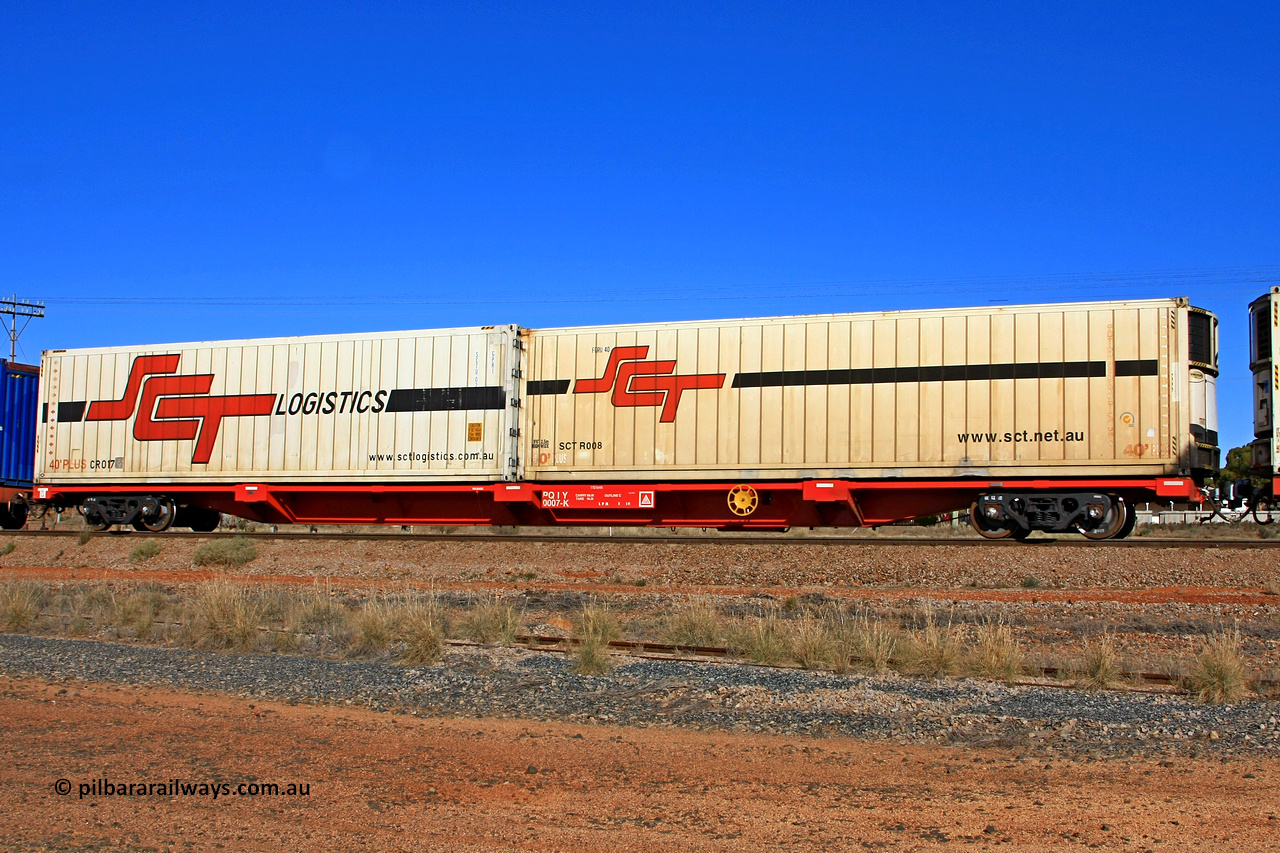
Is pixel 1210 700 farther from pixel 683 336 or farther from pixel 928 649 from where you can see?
pixel 683 336

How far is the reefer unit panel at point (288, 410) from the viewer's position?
55.3ft

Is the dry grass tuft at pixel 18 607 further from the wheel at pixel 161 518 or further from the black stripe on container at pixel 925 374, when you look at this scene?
the black stripe on container at pixel 925 374

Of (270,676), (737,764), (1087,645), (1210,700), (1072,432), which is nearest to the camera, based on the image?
(737,764)

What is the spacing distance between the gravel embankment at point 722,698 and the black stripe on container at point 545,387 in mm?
7933

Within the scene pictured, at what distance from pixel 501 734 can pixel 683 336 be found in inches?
412

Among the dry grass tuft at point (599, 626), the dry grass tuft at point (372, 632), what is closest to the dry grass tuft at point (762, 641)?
the dry grass tuft at point (599, 626)

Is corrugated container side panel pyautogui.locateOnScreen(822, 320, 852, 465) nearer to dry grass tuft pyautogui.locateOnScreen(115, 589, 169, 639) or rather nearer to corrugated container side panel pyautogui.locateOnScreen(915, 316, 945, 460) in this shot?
corrugated container side panel pyautogui.locateOnScreen(915, 316, 945, 460)

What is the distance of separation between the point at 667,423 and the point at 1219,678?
9.73 metres

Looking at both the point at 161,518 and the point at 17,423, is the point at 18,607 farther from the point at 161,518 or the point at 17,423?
the point at 17,423

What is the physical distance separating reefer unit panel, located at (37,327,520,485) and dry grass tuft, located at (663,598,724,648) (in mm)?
6769

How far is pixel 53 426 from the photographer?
19.3m

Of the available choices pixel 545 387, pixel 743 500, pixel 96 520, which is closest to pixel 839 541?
pixel 743 500

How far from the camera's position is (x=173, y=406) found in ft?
61.1

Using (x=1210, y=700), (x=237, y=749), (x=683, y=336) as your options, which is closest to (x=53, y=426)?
(x=683, y=336)
